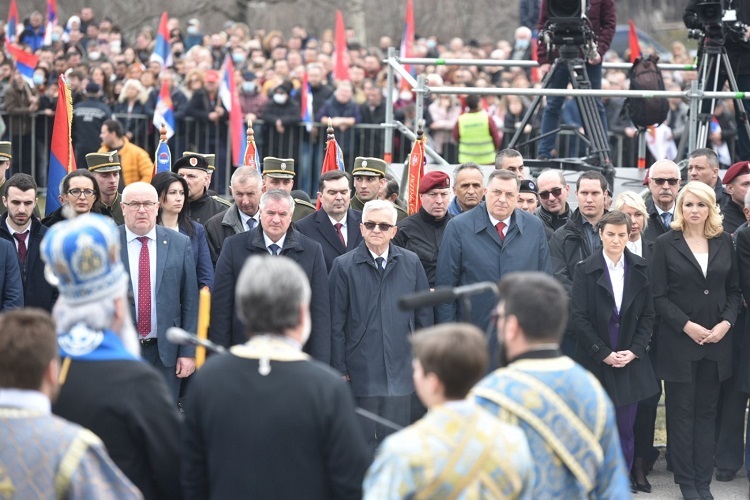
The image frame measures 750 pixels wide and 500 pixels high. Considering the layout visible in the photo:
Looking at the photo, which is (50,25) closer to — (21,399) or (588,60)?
(588,60)

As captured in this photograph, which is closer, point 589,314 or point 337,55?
point 589,314

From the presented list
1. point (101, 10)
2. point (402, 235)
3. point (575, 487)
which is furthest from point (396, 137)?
point (101, 10)

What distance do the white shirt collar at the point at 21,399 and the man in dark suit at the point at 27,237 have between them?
15.0ft

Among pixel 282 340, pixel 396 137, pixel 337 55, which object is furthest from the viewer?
pixel 337 55

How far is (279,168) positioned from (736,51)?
15.3ft

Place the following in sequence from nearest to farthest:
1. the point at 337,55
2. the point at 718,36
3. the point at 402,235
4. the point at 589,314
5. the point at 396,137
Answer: the point at 589,314
the point at 402,235
the point at 718,36
the point at 396,137
the point at 337,55

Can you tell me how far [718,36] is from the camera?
11680mm

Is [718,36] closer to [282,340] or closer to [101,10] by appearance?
[282,340]

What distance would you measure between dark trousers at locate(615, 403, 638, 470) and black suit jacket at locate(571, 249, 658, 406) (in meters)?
0.12

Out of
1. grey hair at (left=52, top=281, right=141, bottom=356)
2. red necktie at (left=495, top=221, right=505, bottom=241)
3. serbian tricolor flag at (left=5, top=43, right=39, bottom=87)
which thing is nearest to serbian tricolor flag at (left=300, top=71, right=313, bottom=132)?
serbian tricolor flag at (left=5, top=43, right=39, bottom=87)

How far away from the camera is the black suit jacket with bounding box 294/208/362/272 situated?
9.15 m

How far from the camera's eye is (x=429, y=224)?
30.3 feet

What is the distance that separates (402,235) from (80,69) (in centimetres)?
966

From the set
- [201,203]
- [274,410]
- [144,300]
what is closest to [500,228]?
[144,300]
